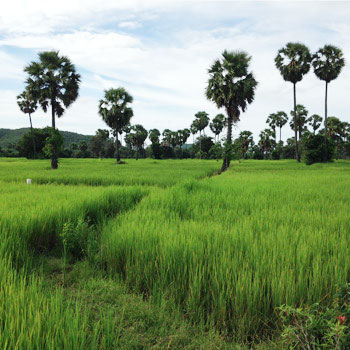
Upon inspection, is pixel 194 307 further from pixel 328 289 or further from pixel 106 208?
pixel 106 208

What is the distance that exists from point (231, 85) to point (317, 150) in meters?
18.5

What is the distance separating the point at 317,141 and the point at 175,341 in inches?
1519

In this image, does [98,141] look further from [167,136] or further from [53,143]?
[53,143]

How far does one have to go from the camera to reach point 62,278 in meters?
3.15

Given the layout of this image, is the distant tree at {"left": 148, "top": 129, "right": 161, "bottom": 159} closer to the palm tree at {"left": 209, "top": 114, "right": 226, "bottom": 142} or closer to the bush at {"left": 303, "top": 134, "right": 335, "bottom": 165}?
the palm tree at {"left": 209, "top": 114, "right": 226, "bottom": 142}

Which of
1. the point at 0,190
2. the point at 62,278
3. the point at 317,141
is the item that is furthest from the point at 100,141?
the point at 62,278

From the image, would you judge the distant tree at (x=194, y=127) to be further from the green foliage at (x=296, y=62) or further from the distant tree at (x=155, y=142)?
the green foliage at (x=296, y=62)

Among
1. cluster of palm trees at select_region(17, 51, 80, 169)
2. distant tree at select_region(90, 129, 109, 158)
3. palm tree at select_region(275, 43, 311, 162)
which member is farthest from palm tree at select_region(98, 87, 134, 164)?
distant tree at select_region(90, 129, 109, 158)

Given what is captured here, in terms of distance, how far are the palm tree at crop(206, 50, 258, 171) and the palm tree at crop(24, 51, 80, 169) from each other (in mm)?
15293

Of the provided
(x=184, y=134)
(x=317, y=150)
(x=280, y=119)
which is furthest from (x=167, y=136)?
(x=317, y=150)

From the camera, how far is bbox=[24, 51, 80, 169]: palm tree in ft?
78.4

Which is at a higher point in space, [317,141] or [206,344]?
[317,141]

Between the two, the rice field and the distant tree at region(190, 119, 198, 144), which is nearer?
the rice field

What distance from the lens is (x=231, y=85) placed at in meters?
23.7
